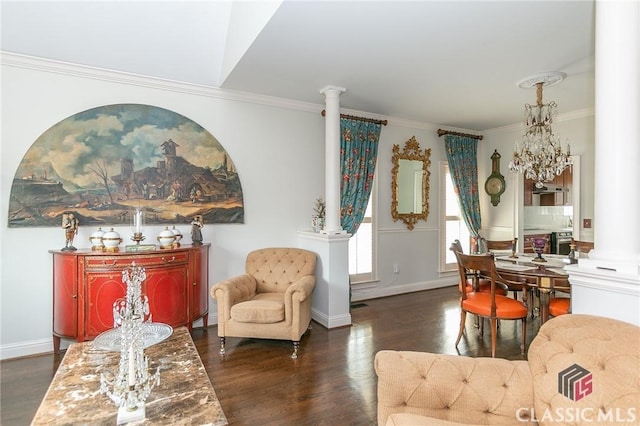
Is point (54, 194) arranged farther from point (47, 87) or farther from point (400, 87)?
point (400, 87)

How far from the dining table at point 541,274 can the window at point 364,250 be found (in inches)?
76.2

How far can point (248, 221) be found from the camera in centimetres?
432

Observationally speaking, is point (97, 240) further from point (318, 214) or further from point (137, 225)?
point (318, 214)

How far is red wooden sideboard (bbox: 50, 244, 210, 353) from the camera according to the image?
3.09 meters

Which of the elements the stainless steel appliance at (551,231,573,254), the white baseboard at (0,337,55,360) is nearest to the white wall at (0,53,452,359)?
the white baseboard at (0,337,55,360)

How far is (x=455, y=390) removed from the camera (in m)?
1.46

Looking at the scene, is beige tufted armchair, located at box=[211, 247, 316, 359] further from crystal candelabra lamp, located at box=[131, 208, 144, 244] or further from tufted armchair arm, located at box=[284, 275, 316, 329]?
crystal candelabra lamp, located at box=[131, 208, 144, 244]

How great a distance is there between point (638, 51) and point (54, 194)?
181 inches

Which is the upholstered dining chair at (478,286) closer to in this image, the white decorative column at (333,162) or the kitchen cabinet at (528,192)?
the white decorative column at (333,162)

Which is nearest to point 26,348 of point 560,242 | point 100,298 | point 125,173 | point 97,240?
point 100,298

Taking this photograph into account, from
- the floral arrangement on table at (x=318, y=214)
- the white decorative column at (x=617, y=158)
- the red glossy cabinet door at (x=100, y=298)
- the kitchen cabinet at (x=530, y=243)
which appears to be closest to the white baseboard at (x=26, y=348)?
the red glossy cabinet door at (x=100, y=298)

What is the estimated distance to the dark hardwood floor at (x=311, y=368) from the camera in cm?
235

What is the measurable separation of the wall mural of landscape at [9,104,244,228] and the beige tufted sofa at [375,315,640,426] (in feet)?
10.3

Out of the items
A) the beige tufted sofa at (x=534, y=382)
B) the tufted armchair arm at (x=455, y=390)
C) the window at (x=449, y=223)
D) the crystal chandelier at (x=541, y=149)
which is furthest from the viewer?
the window at (x=449, y=223)
